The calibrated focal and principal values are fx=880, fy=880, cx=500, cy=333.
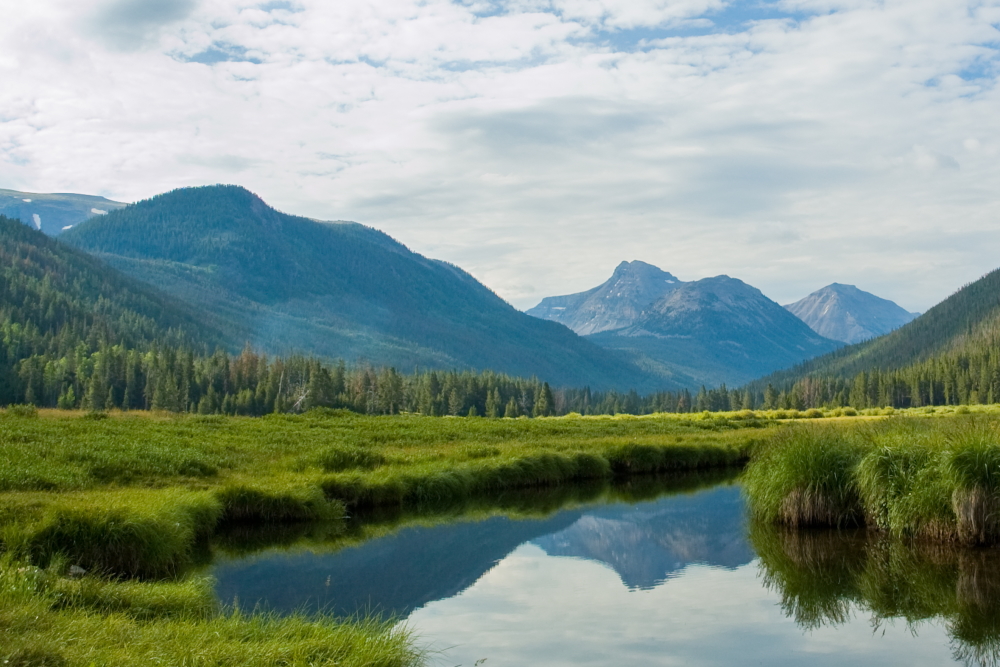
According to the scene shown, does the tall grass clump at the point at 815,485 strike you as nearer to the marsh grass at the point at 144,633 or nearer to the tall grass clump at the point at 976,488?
the tall grass clump at the point at 976,488

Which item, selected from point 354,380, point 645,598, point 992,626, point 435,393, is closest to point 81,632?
point 645,598

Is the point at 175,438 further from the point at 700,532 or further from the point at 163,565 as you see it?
the point at 700,532

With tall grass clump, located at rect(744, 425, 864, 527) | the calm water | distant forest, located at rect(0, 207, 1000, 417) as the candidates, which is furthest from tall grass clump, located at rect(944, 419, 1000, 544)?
distant forest, located at rect(0, 207, 1000, 417)

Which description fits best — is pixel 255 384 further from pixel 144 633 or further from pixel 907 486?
pixel 144 633

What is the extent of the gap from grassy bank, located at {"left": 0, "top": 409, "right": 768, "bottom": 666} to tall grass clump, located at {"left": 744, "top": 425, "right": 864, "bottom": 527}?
12506 millimetres

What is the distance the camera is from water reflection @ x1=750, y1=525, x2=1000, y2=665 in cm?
1767

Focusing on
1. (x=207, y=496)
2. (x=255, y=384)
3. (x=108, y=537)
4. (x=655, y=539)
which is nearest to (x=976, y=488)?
(x=655, y=539)

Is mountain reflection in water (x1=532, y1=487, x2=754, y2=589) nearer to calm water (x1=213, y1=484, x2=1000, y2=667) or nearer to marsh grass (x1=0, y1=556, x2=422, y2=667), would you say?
calm water (x1=213, y1=484, x2=1000, y2=667)

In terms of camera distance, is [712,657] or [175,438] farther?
[175,438]

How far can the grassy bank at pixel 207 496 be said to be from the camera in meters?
11.9

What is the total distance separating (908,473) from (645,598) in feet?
28.9

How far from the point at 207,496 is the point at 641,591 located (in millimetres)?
12949

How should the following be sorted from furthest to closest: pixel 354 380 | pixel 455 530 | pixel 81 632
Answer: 1. pixel 354 380
2. pixel 455 530
3. pixel 81 632

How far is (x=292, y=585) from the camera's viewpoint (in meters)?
20.5
